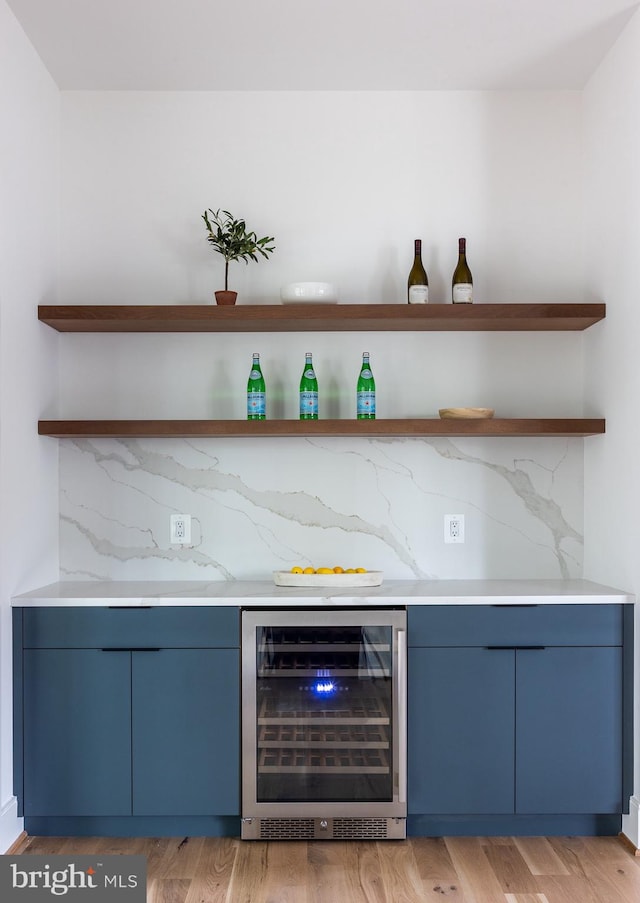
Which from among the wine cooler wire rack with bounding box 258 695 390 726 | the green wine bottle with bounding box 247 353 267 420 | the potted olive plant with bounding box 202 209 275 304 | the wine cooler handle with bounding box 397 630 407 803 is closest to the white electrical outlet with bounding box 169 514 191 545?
the green wine bottle with bounding box 247 353 267 420

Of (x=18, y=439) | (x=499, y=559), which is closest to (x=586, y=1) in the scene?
(x=499, y=559)

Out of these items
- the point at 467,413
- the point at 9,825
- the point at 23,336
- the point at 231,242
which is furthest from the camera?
the point at 231,242

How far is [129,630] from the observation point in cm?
267

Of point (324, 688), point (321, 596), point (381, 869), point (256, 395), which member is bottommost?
point (381, 869)

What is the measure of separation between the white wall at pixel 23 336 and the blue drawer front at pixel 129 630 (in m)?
0.14

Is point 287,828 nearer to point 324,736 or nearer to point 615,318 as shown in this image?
point 324,736

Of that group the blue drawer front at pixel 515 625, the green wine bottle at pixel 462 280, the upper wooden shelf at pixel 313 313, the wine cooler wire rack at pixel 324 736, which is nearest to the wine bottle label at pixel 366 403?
the upper wooden shelf at pixel 313 313

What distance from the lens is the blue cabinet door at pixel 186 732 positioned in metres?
2.65

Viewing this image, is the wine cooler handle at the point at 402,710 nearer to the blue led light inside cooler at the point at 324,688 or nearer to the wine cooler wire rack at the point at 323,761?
the wine cooler wire rack at the point at 323,761

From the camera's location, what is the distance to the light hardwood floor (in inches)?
91.3

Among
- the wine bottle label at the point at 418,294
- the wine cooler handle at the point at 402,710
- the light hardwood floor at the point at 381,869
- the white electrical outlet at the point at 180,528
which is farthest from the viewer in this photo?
the white electrical outlet at the point at 180,528

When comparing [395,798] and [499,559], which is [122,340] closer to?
[499,559]

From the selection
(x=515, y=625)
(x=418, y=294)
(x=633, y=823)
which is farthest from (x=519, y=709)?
(x=418, y=294)

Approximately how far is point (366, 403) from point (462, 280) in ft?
2.02
